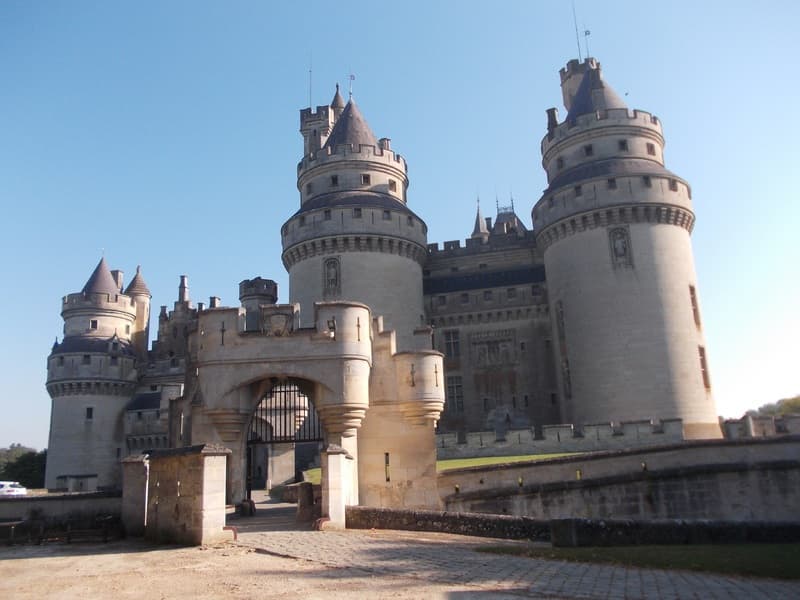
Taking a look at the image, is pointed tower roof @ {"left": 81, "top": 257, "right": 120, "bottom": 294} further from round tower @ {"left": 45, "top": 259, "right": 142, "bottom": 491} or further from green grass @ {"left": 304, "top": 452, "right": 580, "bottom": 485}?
green grass @ {"left": 304, "top": 452, "right": 580, "bottom": 485}

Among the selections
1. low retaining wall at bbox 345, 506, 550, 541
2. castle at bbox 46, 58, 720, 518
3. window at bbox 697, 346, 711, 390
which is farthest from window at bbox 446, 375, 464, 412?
low retaining wall at bbox 345, 506, 550, 541

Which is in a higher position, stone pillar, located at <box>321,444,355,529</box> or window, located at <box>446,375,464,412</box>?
window, located at <box>446,375,464,412</box>

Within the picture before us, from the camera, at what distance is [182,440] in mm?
20953

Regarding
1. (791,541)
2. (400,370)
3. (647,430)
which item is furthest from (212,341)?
(647,430)

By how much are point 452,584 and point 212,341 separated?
41.6 ft

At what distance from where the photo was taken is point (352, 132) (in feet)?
141

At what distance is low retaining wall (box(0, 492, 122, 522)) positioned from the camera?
699 inches

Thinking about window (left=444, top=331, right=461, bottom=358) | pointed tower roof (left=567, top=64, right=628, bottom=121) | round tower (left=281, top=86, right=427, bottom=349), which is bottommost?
window (left=444, top=331, right=461, bottom=358)

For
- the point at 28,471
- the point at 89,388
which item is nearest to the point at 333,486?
the point at 89,388

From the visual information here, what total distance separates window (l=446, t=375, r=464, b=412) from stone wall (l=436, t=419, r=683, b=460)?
33.1 ft

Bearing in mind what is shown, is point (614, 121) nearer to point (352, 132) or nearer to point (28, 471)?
point (352, 132)

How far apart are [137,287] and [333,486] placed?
184 feet

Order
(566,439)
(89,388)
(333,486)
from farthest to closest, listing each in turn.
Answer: (89,388), (566,439), (333,486)

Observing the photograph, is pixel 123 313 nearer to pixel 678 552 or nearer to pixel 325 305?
pixel 325 305
